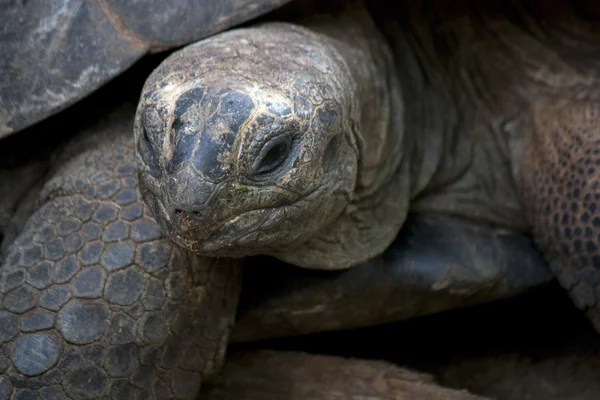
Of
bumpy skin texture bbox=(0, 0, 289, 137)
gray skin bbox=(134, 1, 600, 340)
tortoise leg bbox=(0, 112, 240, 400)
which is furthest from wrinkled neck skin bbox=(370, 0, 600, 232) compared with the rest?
tortoise leg bbox=(0, 112, 240, 400)

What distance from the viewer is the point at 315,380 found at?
262 centimetres

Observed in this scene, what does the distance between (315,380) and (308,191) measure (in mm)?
828

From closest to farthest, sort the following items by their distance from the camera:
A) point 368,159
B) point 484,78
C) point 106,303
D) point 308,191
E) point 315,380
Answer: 1. point 308,191
2. point 106,303
3. point 368,159
4. point 315,380
5. point 484,78

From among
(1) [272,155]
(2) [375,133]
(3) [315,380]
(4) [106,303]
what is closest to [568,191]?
(2) [375,133]

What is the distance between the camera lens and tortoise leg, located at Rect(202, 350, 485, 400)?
2.56 metres

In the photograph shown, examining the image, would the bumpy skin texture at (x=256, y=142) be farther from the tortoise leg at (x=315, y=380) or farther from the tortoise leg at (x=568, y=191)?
the tortoise leg at (x=568, y=191)

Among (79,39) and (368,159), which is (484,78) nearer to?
(368,159)

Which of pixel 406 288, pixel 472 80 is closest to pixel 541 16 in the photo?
pixel 472 80

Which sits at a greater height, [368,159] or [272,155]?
[272,155]

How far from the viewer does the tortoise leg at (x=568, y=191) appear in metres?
2.70

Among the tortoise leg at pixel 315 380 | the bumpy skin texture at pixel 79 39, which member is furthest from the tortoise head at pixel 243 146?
the tortoise leg at pixel 315 380

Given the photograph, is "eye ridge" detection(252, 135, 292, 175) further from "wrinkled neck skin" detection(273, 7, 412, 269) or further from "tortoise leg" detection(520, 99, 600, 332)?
"tortoise leg" detection(520, 99, 600, 332)

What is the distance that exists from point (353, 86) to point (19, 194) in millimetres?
1089

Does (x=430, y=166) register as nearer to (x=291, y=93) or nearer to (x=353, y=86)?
(x=353, y=86)
